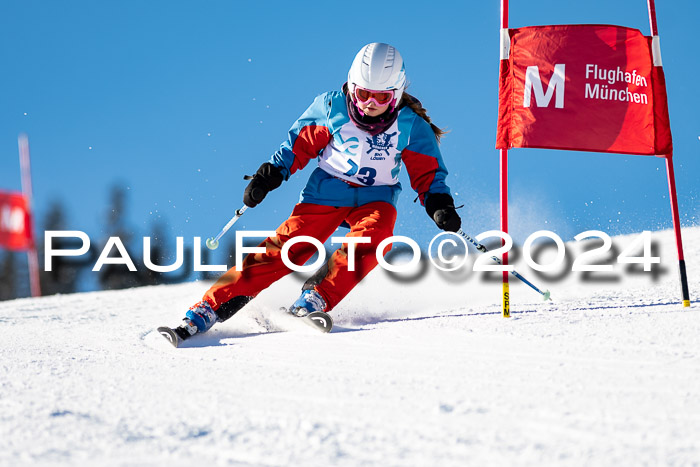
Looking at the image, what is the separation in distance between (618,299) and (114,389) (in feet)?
10.0

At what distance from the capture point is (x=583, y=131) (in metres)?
3.88

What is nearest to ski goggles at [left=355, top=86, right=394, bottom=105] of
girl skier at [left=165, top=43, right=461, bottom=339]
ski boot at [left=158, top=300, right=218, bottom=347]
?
girl skier at [left=165, top=43, right=461, bottom=339]

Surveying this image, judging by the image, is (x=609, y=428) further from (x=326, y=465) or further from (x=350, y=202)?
(x=350, y=202)

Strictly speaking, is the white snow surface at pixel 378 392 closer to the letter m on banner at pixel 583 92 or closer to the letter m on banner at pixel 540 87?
the letter m on banner at pixel 583 92

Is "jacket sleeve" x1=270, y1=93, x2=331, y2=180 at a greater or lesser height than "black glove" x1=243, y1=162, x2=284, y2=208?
greater

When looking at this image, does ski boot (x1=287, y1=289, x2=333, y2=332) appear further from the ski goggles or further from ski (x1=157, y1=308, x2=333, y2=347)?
the ski goggles

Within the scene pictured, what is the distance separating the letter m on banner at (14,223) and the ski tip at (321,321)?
1324 cm

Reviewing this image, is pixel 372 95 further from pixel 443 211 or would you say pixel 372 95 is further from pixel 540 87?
pixel 540 87

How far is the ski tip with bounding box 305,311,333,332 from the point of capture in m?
3.42

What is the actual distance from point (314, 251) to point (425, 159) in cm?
88

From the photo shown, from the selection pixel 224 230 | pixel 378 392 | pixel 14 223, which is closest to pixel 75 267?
pixel 14 223

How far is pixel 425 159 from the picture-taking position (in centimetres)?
403

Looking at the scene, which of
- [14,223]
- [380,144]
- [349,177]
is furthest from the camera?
[14,223]

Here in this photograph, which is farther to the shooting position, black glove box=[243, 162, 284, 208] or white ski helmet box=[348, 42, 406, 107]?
black glove box=[243, 162, 284, 208]
